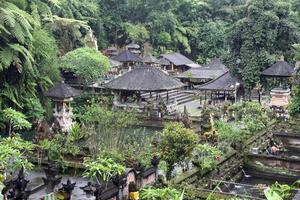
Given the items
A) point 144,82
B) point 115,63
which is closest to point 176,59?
point 115,63

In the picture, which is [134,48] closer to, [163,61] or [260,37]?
[163,61]

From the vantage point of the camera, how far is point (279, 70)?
26.8 m

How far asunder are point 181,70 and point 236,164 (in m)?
28.2

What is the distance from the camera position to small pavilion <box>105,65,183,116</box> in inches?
1110

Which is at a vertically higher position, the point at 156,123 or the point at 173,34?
the point at 173,34

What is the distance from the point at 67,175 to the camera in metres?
17.0

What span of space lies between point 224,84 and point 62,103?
36.6 ft

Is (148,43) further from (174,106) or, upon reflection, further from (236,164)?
(236,164)

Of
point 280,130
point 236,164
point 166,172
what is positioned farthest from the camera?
point 280,130

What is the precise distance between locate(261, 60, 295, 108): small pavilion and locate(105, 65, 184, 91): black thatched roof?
4.97 meters

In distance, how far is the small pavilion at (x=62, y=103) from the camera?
76.9 feet

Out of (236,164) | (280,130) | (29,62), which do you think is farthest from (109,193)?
(280,130)

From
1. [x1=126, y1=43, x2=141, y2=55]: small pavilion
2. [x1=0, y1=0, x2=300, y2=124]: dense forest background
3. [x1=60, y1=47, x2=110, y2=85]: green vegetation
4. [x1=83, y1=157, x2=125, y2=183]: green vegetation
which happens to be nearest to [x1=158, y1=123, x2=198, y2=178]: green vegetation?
[x1=83, y1=157, x2=125, y2=183]: green vegetation

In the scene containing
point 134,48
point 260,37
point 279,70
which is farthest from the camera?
point 134,48
